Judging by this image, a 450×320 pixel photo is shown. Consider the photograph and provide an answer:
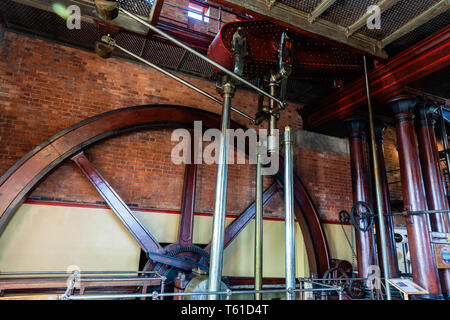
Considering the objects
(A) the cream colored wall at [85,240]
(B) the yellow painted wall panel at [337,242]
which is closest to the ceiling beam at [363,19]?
(A) the cream colored wall at [85,240]

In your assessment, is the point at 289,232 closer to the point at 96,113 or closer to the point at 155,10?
the point at 155,10

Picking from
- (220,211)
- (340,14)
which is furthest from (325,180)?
(220,211)

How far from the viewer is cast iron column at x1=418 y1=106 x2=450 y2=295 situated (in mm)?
3954

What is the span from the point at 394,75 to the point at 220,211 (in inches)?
138

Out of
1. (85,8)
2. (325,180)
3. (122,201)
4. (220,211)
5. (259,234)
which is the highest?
(85,8)

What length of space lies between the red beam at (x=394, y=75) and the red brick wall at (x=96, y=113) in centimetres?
189

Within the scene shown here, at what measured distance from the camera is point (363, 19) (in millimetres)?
3307

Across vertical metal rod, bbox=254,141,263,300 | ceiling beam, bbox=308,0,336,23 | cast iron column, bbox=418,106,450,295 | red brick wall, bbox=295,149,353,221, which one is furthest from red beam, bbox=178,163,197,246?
cast iron column, bbox=418,106,450,295

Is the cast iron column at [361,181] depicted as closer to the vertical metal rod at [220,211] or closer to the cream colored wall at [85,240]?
the cream colored wall at [85,240]

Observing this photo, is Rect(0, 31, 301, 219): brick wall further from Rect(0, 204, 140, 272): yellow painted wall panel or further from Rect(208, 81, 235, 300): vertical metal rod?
Rect(208, 81, 235, 300): vertical metal rod

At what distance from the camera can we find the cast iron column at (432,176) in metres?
3.95
